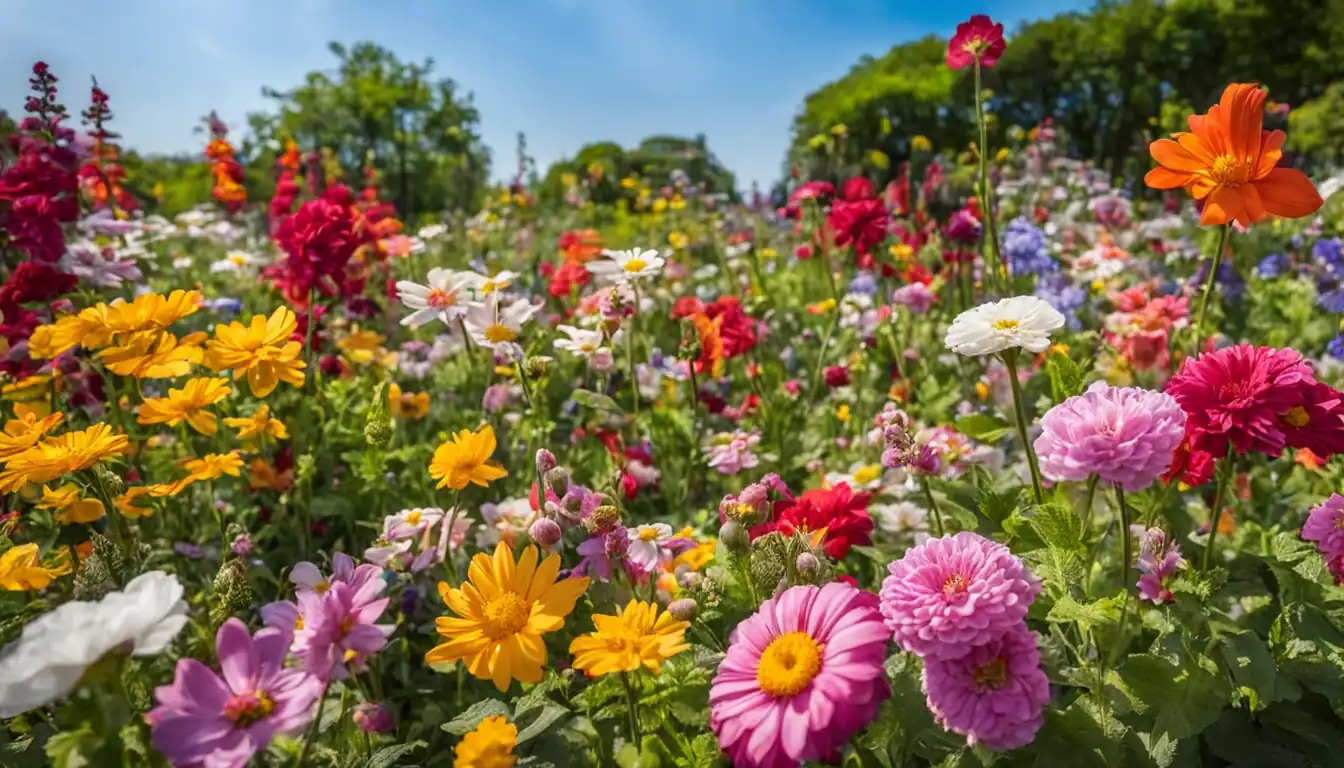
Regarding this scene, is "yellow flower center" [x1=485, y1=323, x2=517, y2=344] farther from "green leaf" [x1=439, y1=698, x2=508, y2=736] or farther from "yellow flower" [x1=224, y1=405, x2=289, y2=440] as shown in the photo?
"green leaf" [x1=439, y1=698, x2=508, y2=736]

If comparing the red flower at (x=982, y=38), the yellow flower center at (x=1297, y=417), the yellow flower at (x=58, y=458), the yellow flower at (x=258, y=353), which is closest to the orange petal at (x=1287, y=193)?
the yellow flower center at (x=1297, y=417)

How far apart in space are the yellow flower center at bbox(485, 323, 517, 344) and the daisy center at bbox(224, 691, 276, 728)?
3.14ft

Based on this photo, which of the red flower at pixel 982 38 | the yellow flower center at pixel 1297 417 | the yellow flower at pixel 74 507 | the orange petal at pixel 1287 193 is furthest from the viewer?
the red flower at pixel 982 38

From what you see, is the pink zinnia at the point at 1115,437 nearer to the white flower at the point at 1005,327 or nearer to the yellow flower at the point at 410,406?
the white flower at the point at 1005,327

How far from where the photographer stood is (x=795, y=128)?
22.1m

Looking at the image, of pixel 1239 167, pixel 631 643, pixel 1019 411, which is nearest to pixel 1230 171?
pixel 1239 167

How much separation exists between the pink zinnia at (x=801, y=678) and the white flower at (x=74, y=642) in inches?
23.5

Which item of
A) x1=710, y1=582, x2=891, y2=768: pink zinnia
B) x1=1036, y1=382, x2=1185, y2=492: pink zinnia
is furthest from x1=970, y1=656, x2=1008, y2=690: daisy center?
x1=1036, y1=382, x2=1185, y2=492: pink zinnia

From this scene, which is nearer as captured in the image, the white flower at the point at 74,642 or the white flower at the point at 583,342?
the white flower at the point at 74,642

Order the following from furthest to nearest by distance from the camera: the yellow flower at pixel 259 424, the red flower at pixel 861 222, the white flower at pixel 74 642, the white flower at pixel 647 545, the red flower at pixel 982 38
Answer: the red flower at pixel 861 222, the red flower at pixel 982 38, the yellow flower at pixel 259 424, the white flower at pixel 647 545, the white flower at pixel 74 642

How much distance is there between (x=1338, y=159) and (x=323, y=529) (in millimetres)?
13682

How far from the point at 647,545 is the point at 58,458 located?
3.00 feet

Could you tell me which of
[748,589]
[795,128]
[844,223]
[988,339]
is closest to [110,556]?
[748,589]

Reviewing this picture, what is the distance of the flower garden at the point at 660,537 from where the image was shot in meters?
0.93
